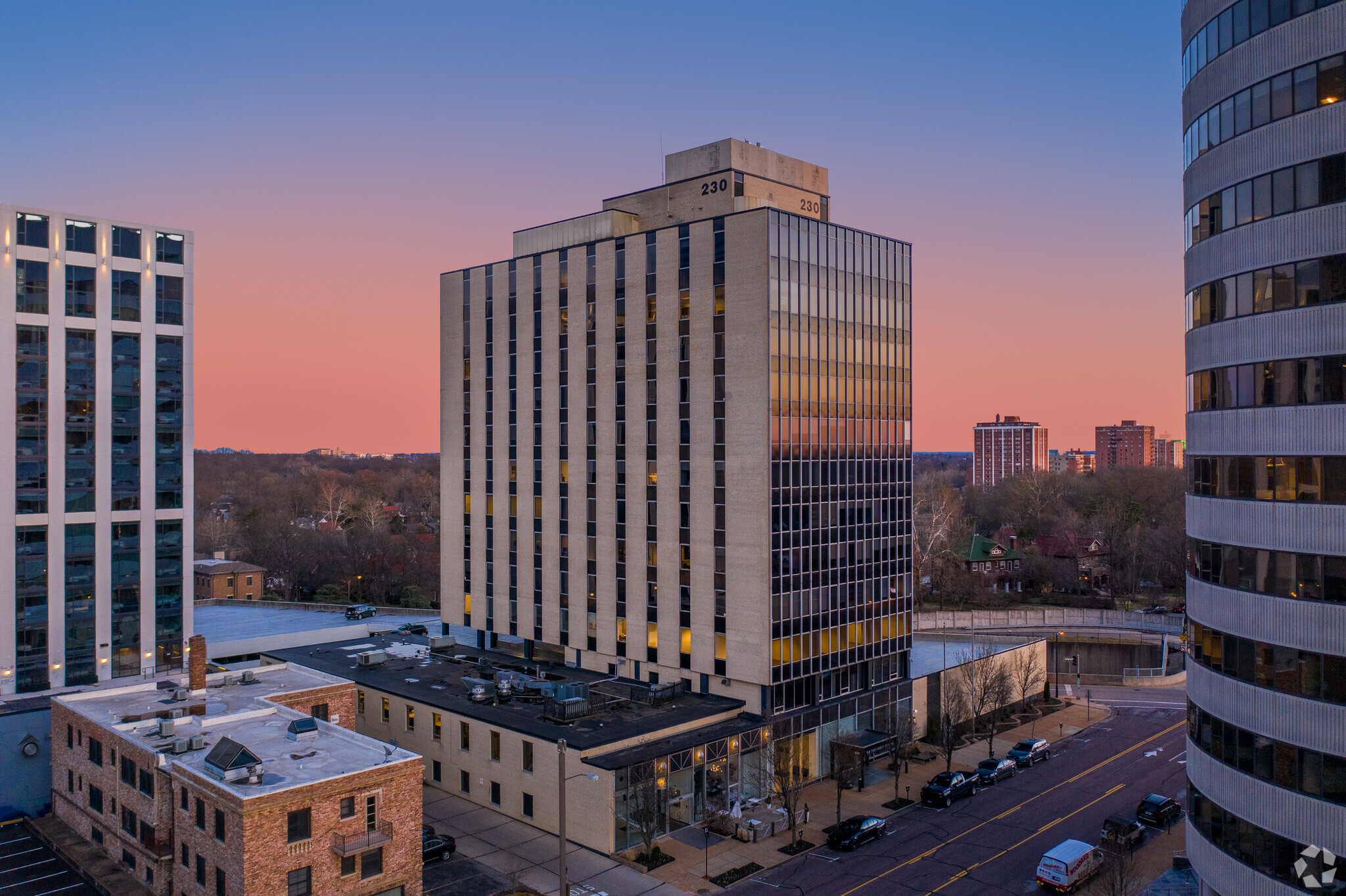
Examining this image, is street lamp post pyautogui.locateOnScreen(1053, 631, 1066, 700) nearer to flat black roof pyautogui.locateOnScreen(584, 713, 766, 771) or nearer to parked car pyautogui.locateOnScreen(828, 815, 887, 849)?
parked car pyautogui.locateOnScreen(828, 815, 887, 849)

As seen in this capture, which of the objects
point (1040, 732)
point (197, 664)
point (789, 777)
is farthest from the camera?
point (1040, 732)

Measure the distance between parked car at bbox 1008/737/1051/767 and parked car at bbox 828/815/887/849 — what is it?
55.3 feet

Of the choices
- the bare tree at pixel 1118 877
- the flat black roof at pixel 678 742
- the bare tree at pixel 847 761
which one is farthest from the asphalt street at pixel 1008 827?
the flat black roof at pixel 678 742

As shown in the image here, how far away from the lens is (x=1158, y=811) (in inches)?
1901

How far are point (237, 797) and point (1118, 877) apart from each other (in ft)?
117

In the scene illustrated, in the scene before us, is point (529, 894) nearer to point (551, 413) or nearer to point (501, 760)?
point (501, 760)

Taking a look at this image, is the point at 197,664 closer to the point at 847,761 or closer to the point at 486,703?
the point at 486,703

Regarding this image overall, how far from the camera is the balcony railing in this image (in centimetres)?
3519

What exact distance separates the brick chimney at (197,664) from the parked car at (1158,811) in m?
51.6

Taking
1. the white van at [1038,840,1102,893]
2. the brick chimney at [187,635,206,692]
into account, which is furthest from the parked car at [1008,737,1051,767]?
the brick chimney at [187,635,206,692]

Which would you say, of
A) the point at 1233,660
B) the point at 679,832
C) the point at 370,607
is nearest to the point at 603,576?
the point at 679,832

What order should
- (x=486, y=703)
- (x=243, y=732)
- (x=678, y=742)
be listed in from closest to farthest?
(x=243, y=732)
(x=678, y=742)
(x=486, y=703)

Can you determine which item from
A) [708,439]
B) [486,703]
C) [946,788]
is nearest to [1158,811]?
[946,788]

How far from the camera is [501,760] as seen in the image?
163ft
